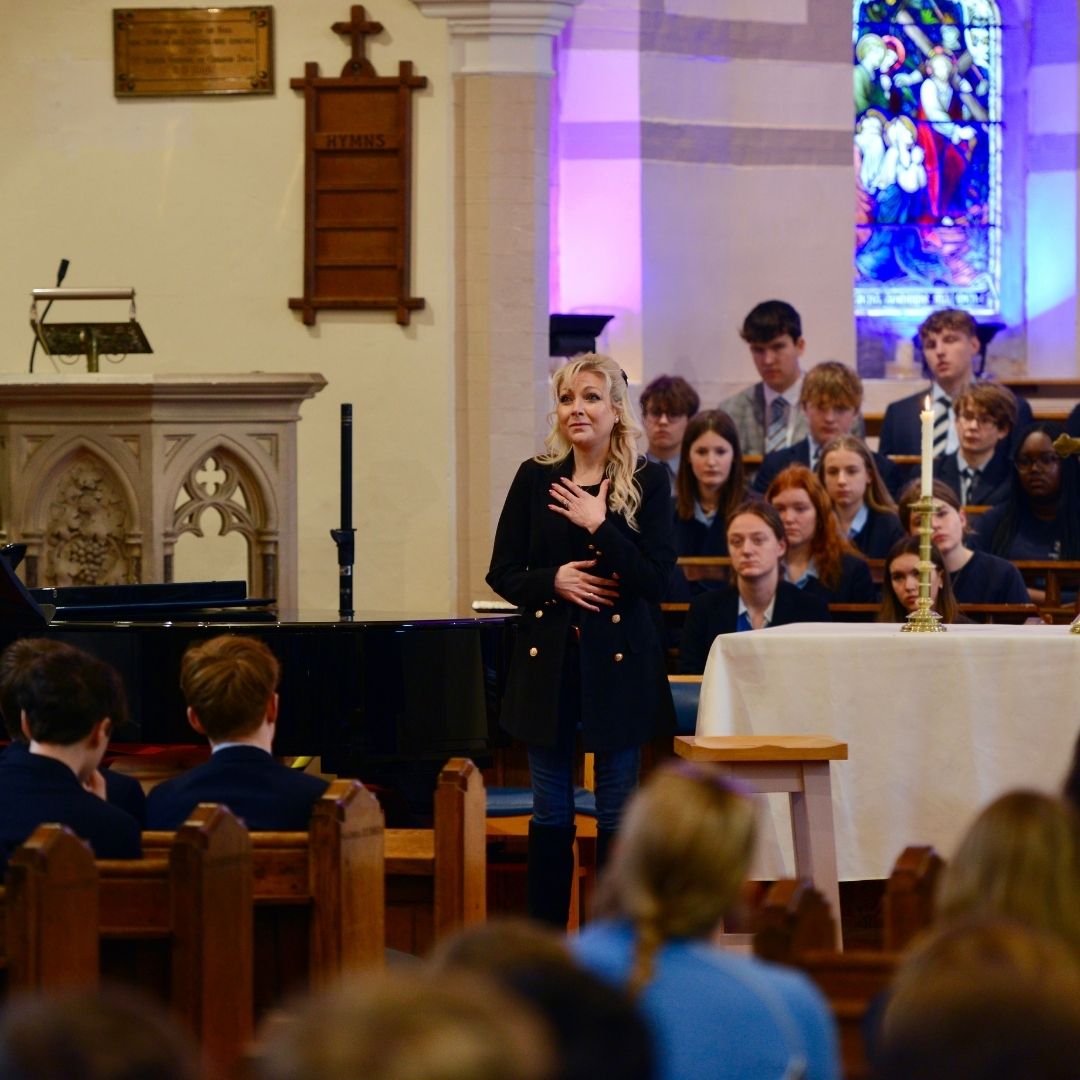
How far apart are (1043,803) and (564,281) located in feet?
35.6

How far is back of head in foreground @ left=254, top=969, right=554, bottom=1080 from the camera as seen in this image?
1.30 metres

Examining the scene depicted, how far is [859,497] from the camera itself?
892 cm

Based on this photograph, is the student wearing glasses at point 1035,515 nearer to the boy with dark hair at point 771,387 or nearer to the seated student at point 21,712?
the boy with dark hair at point 771,387

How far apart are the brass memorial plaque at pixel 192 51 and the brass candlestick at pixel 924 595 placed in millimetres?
5482

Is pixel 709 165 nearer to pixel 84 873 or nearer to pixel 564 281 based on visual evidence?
pixel 564 281

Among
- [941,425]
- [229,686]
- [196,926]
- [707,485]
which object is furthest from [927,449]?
[941,425]

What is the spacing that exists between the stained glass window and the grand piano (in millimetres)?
8346

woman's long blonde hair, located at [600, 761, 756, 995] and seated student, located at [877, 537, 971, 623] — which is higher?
seated student, located at [877, 537, 971, 623]

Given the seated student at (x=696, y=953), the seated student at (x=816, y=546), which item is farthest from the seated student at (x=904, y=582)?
the seated student at (x=696, y=953)

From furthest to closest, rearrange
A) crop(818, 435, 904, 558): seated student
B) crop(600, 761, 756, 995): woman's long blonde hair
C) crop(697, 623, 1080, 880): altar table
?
1. crop(818, 435, 904, 558): seated student
2. crop(697, 623, 1080, 880): altar table
3. crop(600, 761, 756, 995): woman's long blonde hair

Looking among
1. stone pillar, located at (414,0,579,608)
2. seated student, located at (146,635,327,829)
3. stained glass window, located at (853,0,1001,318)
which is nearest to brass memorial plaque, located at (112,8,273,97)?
stone pillar, located at (414,0,579,608)

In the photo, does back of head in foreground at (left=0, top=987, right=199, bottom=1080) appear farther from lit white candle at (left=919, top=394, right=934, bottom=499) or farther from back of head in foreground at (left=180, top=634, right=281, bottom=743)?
lit white candle at (left=919, top=394, right=934, bottom=499)

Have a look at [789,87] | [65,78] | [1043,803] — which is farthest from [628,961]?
[789,87]

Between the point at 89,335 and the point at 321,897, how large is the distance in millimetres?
5976
